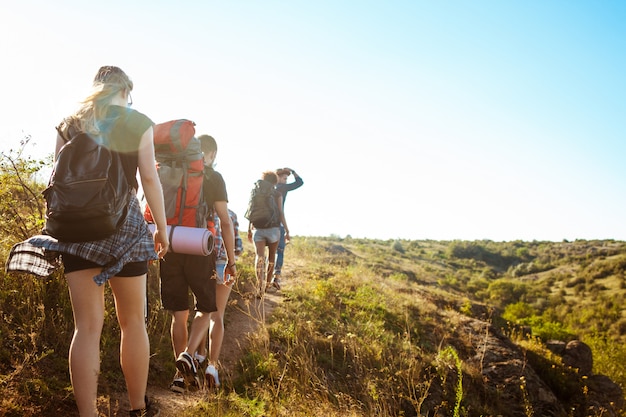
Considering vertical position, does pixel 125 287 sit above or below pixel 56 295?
above

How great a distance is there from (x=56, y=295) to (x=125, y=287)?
2.53m

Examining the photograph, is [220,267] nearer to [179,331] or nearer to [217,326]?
[217,326]

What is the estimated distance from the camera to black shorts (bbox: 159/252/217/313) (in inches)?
135

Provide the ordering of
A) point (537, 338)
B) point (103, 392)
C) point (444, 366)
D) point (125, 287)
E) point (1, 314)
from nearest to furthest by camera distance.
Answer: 1. point (125, 287)
2. point (103, 392)
3. point (1, 314)
4. point (444, 366)
5. point (537, 338)

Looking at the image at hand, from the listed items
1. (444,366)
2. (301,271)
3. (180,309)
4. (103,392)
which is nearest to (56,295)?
(103,392)

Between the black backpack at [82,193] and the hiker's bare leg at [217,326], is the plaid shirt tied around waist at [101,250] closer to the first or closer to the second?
the black backpack at [82,193]

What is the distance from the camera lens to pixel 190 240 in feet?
10.2

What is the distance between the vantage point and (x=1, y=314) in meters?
3.70

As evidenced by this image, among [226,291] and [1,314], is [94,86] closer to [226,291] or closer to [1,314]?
[226,291]

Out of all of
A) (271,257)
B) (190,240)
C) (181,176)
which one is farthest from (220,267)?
(271,257)

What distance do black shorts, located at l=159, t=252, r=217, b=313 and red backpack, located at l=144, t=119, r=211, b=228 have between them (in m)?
0.33

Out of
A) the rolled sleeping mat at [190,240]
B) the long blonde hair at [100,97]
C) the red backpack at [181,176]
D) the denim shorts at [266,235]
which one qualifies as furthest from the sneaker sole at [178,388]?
the denim shorts at [266,235]

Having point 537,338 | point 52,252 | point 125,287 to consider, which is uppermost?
point 52,252

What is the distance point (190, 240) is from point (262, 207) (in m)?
4.01
